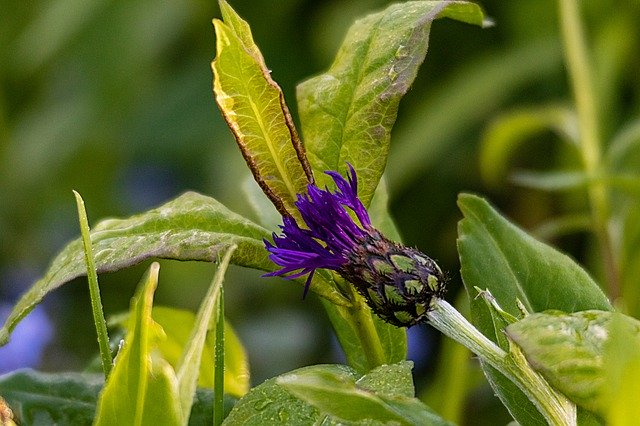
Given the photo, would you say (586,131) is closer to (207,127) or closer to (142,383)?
(142,383)

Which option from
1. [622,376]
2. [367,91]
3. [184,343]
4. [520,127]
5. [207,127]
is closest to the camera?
[622,376]

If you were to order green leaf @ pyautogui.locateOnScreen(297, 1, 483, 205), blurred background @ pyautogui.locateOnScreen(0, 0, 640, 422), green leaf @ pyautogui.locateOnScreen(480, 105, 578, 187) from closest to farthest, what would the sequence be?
1. green leaf @ pyautogui.locateOnScreen(297, 1, 483, 205)
2. green leaf @ pyautogui.locateOnScreen(480, 105, 578, 187)
3. blurred background @ pyautogui.locateOnScreen(0, 0, 640, 422)

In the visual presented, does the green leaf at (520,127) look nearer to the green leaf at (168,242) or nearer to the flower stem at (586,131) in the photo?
the flower stem at (586,131)

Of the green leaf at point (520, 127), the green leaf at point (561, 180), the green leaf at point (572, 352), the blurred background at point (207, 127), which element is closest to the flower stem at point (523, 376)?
the green leaf at point (572, 352)

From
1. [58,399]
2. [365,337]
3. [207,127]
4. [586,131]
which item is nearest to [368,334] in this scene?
[365,337]

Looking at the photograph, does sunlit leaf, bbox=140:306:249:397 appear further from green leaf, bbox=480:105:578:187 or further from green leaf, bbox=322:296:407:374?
green leaf, bbox=480:105:578:187

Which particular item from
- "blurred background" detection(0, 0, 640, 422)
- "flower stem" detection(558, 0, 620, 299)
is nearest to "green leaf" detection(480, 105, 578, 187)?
"flower stem" detection(558, 0, 620, 299)
